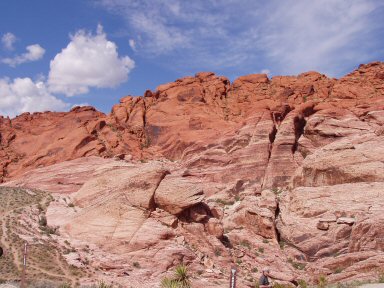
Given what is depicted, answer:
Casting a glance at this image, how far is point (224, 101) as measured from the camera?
68812mm

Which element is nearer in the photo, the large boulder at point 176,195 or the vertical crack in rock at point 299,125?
the large boulder at point 176,195

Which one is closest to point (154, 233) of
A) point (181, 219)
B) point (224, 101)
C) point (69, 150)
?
point (181, 219)

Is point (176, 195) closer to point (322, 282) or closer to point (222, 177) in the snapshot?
point (322, 282)

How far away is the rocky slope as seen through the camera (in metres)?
30.9

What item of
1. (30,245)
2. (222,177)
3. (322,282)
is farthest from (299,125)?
(30,245)

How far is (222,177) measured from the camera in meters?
47.8

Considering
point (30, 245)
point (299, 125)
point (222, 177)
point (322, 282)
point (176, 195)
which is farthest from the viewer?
point (299, 125)

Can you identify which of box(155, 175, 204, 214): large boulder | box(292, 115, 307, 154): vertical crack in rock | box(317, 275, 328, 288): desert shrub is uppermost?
box(292, 115, 307, 154): vertical crack in rock

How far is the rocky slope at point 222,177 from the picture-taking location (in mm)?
30859

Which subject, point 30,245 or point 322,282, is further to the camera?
point 30,245

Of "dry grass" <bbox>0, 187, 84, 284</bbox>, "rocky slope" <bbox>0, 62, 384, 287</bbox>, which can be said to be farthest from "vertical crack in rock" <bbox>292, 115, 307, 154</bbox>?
"dry grass" <bbox>0, 187, 84, 284</bbox>

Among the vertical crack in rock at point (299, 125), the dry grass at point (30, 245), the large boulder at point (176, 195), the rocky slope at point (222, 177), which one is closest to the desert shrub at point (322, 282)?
the rocky slope at point (222, 177)

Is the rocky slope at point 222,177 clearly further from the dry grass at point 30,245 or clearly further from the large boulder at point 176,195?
the dry grass at point 30,245

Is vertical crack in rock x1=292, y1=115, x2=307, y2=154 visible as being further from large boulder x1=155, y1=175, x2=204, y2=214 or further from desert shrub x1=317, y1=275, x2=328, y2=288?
desert shrub x1=317, y1=275, x2=328, y2=288
